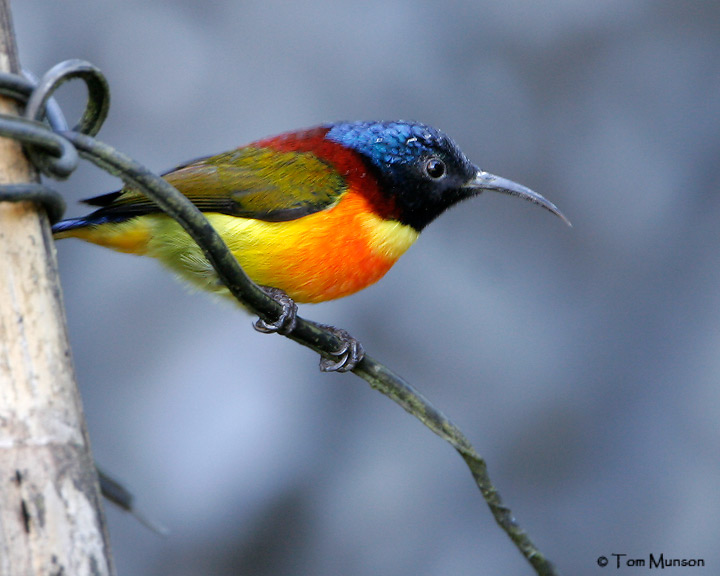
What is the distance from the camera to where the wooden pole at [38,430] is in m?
1.51

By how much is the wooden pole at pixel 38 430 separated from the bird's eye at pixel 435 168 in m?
2.41

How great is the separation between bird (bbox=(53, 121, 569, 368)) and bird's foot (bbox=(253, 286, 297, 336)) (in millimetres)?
20

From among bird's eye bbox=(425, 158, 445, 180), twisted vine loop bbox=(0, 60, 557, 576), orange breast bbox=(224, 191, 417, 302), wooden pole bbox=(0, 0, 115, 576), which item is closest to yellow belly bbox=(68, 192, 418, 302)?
orange breast bbox=(224, 191, 417, 302)

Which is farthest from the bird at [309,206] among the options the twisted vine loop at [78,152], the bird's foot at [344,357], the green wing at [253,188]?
the twisted vine loop at [78,152]

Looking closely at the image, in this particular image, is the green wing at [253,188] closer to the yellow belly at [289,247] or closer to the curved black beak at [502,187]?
the yellow belly at [289,247]

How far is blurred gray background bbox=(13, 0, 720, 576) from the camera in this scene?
5.27m

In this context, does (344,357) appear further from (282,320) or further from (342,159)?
(342,159)

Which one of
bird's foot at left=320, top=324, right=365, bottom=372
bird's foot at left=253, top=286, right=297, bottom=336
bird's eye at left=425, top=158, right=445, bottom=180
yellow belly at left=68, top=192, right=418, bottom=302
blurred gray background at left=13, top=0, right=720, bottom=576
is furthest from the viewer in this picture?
blurred gray background at left=13, top=0, right=720, bottom=576

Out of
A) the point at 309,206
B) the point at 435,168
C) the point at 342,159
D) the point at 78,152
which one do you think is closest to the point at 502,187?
the point at 435,168

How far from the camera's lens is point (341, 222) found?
362 cm

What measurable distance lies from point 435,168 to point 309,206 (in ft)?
2.02

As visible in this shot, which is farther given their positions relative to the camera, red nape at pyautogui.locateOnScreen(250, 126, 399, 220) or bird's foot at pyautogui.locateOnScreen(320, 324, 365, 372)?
red nape at pyautogui.locateOnScreen(250, 126, 399, 220)

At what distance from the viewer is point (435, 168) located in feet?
12.8

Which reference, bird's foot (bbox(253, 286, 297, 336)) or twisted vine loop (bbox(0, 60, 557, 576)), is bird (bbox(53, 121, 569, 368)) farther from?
twisted vine loop (bbox(0, 60, 557, 576))
